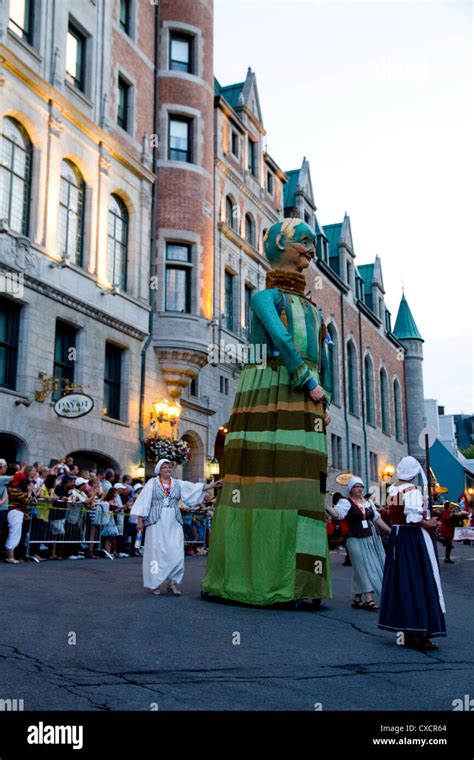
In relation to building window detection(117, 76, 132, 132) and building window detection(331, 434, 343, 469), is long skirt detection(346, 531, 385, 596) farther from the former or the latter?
building window detection(331, 434, 343, 469)

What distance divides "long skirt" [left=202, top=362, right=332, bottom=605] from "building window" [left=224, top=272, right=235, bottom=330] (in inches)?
830

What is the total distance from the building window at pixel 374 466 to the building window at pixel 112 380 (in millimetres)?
27459

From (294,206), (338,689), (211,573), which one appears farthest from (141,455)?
(294,206)

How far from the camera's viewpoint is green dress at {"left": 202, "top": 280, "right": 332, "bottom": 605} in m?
8.31

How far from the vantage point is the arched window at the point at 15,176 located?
19.3 metres

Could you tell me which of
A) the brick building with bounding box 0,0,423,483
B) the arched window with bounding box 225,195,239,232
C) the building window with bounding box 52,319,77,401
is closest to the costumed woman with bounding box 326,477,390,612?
the brick building with bounding box 0,0,423,483

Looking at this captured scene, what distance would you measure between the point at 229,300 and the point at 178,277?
4.44 m

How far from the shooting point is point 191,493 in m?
10.4

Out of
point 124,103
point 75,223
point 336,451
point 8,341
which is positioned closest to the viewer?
point 8,341

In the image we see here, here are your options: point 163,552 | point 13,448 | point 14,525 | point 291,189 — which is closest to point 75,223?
point 13,448

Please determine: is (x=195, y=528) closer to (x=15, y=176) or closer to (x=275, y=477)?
(x=15, y=176)

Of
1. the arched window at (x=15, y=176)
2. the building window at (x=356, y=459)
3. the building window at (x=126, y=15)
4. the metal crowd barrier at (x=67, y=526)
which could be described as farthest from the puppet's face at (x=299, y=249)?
the building window at (x=356, y=459)

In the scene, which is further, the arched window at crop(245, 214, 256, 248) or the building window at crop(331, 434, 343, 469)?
the building window at crop(331, 434, 343, 469)
